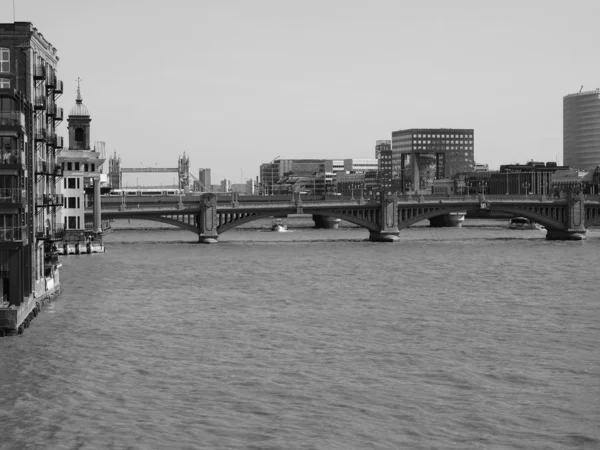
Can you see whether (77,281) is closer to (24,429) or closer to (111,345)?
(111,345)

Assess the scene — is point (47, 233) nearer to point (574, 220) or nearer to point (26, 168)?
point (26, 168)

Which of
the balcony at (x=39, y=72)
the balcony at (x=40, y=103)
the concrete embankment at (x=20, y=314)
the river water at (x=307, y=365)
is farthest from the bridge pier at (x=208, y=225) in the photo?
the balcony at (x=39, y=72)

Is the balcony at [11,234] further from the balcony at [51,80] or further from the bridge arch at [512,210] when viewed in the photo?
the bridge arch at [512,210]

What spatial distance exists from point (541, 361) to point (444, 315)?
54.3 ft

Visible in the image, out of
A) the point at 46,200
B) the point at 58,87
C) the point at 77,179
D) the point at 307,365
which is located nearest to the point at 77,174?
the point at 77,179

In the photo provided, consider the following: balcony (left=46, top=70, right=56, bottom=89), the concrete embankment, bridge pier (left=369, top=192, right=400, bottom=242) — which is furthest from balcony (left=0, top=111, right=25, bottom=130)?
bridge pier (left=369, top=192, right=400, bottom=242)

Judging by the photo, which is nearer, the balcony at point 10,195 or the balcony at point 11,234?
the balcony at point 10,195

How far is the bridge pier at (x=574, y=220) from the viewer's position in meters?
155

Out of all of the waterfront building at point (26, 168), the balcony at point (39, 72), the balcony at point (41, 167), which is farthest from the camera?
the balcony at point (39, 72)

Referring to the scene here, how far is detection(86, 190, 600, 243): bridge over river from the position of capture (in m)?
142

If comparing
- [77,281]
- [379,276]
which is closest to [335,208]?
[379,276]

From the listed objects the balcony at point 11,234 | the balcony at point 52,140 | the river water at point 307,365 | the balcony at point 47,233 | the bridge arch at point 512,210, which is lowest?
the river water at point 307,365

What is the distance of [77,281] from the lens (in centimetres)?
8569

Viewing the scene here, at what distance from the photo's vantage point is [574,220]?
156 meters
